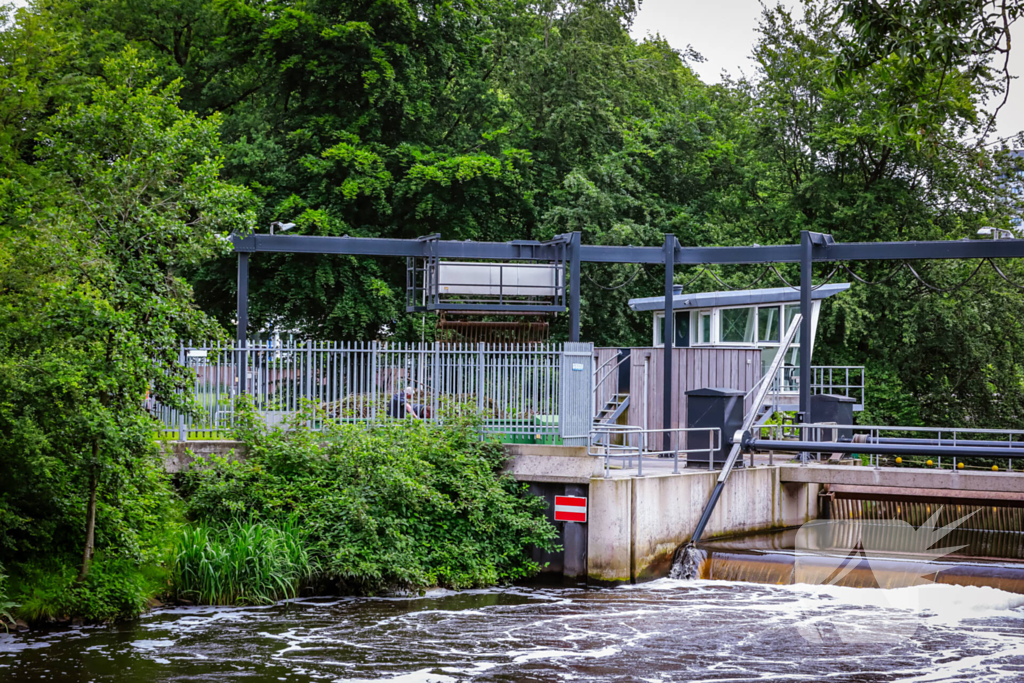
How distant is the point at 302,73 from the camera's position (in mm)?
31344

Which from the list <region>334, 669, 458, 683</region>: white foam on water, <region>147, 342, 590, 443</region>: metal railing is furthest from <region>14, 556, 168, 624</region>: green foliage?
<region>147, 342, 590, 443</region>: metal railing

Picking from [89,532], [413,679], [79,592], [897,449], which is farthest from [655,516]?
[79,592]

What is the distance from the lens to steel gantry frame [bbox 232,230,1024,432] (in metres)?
20.5

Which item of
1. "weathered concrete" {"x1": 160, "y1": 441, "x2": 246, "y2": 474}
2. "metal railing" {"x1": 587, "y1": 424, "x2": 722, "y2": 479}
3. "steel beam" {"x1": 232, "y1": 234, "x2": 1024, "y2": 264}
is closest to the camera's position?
"weathered concrete" {"x1": 160, "y1": 441, "x2": 246, "y2": 474}

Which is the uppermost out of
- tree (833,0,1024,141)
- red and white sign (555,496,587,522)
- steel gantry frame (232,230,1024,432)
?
tree (833,0,1024,141)

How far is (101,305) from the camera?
41.4ft

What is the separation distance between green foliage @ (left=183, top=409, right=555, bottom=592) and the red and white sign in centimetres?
30

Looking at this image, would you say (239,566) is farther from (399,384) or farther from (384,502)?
(399,384)

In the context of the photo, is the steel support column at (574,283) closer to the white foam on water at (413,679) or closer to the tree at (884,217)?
the white foam on water at (413,679)

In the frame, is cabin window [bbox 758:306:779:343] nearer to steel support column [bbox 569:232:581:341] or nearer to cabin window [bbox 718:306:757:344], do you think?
cabin window [bbox 718:306:757:344]

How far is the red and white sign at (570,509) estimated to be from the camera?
54.7 feet

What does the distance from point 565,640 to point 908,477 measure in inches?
368

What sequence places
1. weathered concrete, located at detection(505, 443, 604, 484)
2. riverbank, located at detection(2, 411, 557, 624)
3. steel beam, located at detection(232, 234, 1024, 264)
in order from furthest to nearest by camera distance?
steel beam, located at detection(232, 234, 1024, 264)
weathered concrete, located at detection(505, 443, 604, 484)
riverbank, located at detection(2, 411, 557, 624)

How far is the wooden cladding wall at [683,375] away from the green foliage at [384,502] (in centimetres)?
614
